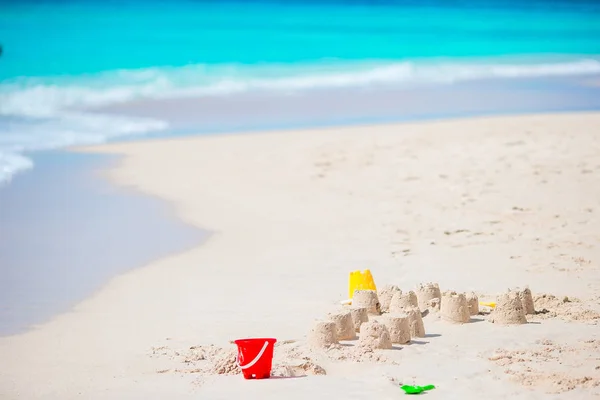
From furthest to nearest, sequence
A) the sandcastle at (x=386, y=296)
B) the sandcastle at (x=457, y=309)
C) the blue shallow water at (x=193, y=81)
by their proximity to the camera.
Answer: the blue shallow water at (x=193, y=81)
the sandcastle at (x=386, y=296)
the sandcastle at (x=457, y=309)

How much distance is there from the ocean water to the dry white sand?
136 inches

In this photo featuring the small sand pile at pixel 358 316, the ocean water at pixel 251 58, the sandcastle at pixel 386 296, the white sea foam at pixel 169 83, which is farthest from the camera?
the ocean water at pixel 251 58

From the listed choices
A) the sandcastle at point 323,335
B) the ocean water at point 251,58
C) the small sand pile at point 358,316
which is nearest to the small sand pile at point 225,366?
the sandcastle at point 323,335

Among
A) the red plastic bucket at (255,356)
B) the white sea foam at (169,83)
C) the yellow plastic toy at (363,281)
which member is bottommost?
the red plastic bucket at (255,356)

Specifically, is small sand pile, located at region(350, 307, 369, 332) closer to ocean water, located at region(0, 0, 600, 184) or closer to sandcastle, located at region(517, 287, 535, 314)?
sandcastle, located at region(517, 287, 535, 314)

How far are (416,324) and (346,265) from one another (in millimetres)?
2031

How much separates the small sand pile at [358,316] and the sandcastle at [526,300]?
1.02m

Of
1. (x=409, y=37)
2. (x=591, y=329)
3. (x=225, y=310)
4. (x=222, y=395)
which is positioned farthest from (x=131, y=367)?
(x=409, y=37)

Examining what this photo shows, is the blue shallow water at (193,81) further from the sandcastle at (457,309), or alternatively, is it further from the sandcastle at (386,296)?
the sandcastle at (457,309)

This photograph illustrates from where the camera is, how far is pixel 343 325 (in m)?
5.92

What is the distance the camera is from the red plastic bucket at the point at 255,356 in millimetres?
5137

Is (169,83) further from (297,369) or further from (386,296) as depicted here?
(297,369)

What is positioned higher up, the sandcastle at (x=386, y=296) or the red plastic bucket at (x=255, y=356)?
the sandcastle at (x=386, y=296)

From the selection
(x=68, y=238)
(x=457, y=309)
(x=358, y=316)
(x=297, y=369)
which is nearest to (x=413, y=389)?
(x=297, y=369)
